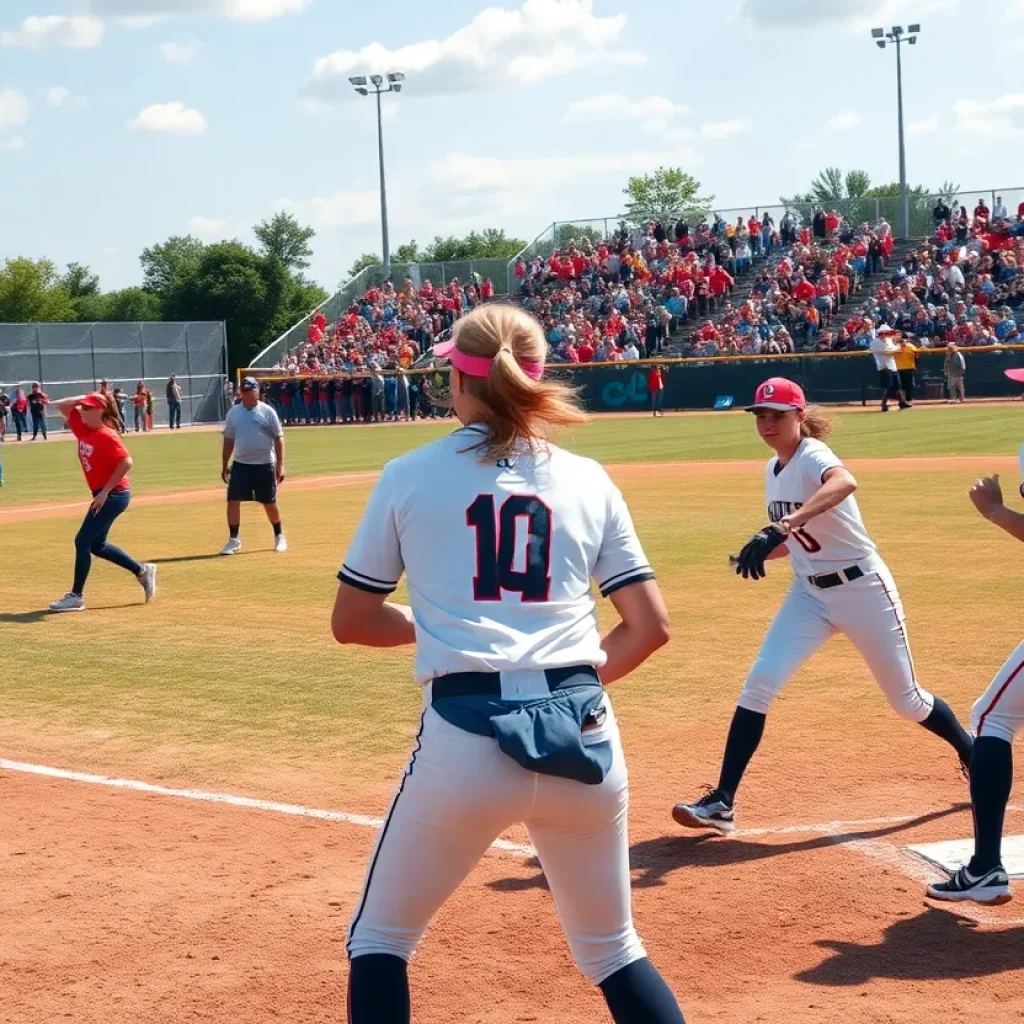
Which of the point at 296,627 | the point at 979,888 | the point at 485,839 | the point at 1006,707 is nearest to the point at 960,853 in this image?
the point at 979,888

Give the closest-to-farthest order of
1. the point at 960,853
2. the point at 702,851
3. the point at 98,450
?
1. the point at 960,853
2. the point at 702,851
3. the point at 98,450

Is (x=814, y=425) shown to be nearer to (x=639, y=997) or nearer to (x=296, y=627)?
(x=639, y=997)

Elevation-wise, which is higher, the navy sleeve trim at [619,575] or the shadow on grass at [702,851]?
the navy sleeve trim at [619,575]

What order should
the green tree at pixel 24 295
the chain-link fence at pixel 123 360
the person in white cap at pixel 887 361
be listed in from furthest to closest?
1. the green tree at pixel 24 295
2. the chain-link fence at pixel 123 360
3. the person in white cap at pixel 887 361

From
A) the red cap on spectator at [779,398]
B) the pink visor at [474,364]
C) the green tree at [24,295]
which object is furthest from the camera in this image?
the green tree at [24,295]

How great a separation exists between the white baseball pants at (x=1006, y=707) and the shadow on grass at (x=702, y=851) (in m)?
1.06

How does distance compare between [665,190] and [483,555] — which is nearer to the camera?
[483,555]

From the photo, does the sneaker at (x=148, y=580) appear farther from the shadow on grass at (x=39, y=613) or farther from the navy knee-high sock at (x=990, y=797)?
the navy knee-high sock at (x=990, y=797)

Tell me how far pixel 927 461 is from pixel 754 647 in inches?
599

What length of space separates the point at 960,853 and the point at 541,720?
3475 mm

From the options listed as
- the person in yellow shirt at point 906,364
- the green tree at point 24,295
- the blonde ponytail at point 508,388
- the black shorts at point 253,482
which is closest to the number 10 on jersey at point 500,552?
the blonde ponytail at point 508,388

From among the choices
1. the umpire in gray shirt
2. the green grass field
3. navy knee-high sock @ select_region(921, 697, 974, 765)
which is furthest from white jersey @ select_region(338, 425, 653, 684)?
the umpire in gray shirt

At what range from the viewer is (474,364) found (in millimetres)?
3418

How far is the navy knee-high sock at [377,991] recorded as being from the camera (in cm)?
330
